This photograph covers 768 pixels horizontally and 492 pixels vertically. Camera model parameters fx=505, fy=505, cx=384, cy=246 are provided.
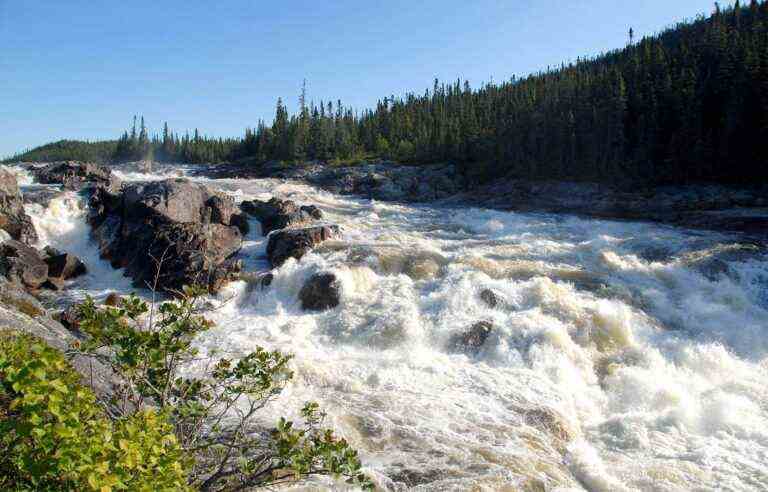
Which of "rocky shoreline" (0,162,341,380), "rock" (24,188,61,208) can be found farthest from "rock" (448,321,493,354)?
"rock" (24,188,61,208)

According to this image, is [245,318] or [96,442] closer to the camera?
[96,442]

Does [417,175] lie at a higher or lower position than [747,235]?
higher

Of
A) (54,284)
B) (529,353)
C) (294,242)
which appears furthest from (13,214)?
(529,353)

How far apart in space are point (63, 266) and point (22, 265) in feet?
6.35

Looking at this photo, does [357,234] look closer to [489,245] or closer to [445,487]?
[489,245]

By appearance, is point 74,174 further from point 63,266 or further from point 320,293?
point 320,293

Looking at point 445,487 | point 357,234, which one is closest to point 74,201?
point 357,234

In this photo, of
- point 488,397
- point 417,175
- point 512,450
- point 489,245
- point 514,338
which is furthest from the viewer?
point 417,175

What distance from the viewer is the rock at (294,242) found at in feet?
69.0

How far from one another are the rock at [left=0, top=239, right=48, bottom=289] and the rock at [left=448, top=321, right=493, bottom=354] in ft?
A: 51.6

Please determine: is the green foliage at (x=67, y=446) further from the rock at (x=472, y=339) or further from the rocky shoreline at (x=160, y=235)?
the rocky shoreline at (x=160, y=235)

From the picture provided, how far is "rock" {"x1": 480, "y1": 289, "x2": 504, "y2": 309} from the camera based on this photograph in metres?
16.3

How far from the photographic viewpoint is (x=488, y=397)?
11680 millimetres

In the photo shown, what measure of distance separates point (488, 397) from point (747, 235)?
19.5 metres
